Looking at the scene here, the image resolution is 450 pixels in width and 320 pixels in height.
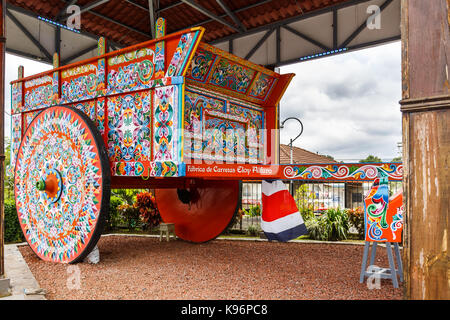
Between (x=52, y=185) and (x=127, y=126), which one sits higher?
(x=127, y=126)

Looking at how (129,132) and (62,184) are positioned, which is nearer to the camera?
(129,132)

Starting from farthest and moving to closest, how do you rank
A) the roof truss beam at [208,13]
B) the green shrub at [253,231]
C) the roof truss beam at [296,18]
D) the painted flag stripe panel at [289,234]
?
the roof truss beam at [208,13] → the roof truss beam at [296,18] → the green shrub at [253,231] → the painted flag stripe panel at [289,234]

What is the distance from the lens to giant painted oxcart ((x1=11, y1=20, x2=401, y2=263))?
345 centimetres

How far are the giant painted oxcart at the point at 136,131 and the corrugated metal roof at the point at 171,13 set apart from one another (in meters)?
3.62

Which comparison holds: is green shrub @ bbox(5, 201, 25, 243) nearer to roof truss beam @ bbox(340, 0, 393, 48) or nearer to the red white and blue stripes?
the red white and blue stripes

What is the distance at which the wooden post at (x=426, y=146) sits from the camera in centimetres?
151

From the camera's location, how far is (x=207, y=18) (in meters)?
8.74

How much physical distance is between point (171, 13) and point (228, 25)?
1.36m

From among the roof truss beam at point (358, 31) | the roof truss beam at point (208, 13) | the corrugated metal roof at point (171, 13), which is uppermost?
the corrugated metal roof at point (171, 13)

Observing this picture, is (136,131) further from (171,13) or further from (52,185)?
(171,13)

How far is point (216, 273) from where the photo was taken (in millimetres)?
3725

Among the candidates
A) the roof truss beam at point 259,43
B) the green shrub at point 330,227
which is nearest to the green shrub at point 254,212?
the green shrub at point 330,227

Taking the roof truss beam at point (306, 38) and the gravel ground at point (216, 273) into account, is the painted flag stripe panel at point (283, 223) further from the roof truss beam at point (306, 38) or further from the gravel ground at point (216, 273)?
the roof truss beam at point (306, 38)

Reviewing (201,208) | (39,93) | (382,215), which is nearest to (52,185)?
(39,93)
